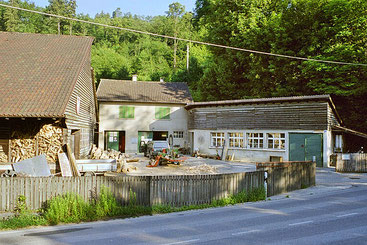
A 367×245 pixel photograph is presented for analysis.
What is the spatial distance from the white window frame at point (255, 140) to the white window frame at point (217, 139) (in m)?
2.95

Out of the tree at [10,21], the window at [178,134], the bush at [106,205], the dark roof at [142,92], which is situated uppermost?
the tree at [10,21]

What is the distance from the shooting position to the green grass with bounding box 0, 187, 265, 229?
995cm

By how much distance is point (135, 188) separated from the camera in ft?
38.2

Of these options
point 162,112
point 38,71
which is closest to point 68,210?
point 38,71

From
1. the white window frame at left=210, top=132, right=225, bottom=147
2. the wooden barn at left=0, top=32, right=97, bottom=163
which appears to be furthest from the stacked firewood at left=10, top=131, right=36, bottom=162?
the white window frame at left=210, top=132, right=225, bottom=147

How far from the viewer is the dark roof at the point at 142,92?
35.2m

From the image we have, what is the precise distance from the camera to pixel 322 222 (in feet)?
31.3

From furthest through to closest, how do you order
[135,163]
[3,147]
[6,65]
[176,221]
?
[135,163]
[6,65]
[3,147]
[176,221]

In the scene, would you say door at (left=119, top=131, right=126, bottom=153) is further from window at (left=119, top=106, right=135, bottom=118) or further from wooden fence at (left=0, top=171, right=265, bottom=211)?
wooden fence at (left=0, top=171, right=265, bottom=211)

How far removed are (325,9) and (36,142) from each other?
28.8 m

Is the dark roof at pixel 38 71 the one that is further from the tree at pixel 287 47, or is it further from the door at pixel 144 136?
the tree at pixel 287 47

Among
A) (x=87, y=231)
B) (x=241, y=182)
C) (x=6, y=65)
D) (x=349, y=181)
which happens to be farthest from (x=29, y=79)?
(x=349, y=181)

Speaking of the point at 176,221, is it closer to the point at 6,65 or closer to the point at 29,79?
the point at 29,79

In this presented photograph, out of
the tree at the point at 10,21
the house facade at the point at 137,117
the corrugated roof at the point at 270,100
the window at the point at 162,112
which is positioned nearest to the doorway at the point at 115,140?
the house facade at the point at 137,117
